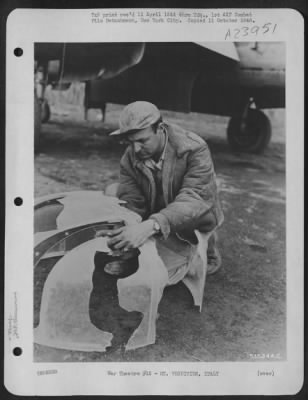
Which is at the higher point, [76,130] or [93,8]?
[93,8]

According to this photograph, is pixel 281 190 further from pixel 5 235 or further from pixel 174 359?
pixel 5 235

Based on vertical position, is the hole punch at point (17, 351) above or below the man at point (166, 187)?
below

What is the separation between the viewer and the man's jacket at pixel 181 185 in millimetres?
978

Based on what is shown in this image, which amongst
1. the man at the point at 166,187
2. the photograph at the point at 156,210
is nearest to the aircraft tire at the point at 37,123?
the photograph at the point at 156,210

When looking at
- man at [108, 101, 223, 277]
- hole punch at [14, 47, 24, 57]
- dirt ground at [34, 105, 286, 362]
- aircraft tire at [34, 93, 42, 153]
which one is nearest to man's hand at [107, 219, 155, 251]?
man at [108, 101, 223, 277]

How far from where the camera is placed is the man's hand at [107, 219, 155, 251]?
0.97 m

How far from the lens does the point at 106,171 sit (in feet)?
3.25

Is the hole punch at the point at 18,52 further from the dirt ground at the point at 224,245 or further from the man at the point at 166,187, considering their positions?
the man at the point at 166,187

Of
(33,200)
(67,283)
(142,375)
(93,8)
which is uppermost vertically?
(93,8)

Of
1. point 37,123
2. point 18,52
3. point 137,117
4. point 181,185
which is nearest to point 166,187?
point 181,185

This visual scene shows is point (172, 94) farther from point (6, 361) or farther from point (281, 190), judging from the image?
point (6, 361)

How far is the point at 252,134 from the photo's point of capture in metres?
1.03

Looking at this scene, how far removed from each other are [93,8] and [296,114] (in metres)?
0.50

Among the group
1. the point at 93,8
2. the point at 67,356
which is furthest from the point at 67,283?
the point at 93,8
